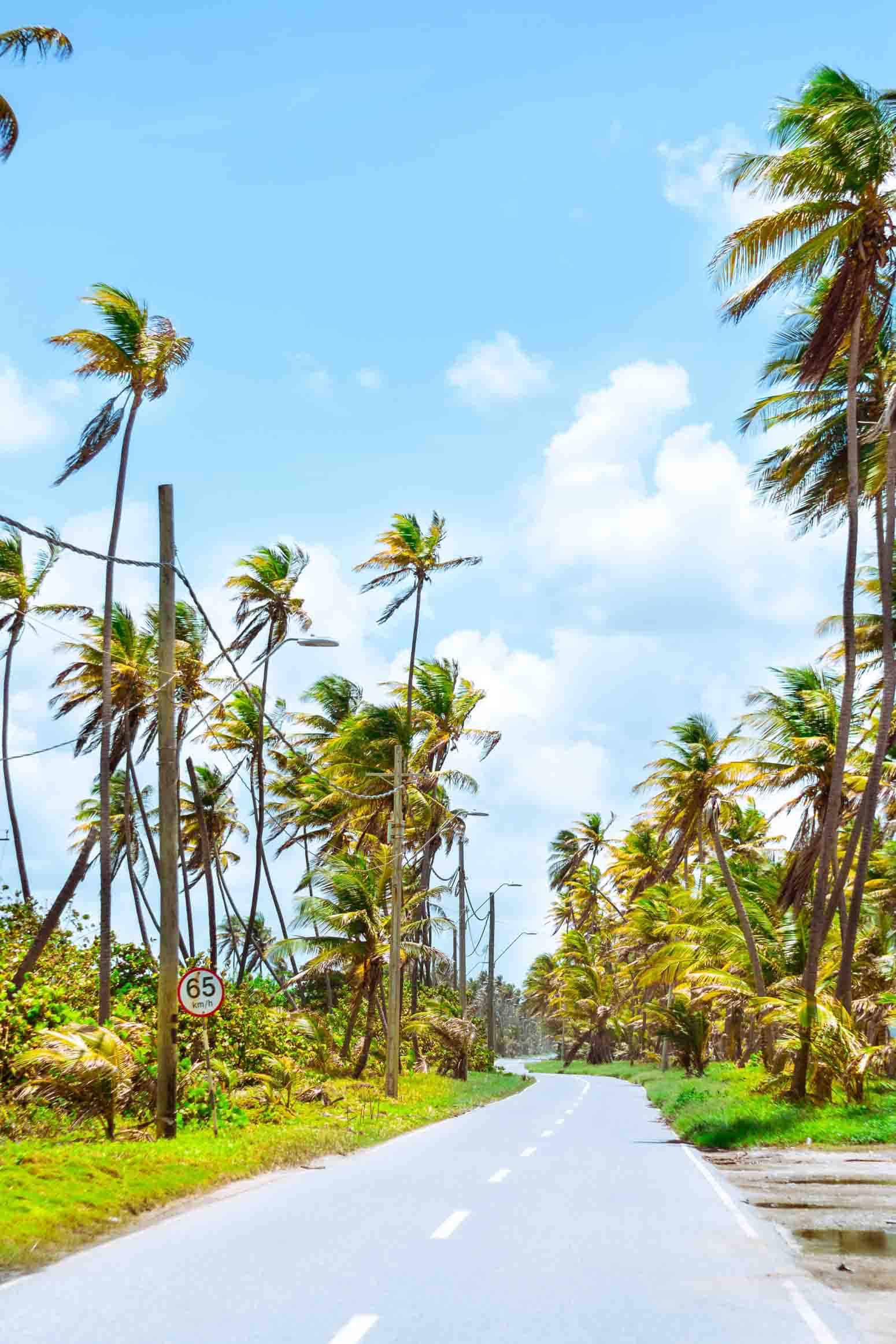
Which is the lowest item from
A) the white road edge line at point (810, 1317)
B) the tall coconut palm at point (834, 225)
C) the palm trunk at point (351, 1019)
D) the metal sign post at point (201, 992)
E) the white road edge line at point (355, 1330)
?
the white road edge line at point (810, 1317)

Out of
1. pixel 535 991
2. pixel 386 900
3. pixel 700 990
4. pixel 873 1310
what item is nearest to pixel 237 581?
pixel 386 900

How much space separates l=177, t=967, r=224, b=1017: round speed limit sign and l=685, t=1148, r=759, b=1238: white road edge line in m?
6.66

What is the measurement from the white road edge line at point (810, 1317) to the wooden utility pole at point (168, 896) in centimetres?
1007

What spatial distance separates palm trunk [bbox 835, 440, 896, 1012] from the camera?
22719 millimetres

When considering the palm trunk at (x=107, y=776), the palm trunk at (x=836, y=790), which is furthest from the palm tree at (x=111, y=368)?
the palm trunk at (x=836, y=790)

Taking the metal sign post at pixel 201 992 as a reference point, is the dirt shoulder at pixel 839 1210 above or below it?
below

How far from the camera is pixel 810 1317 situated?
23.6ft

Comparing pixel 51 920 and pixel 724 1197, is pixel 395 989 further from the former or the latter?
pixel 724 1197

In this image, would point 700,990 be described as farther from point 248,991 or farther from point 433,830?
point 433,830

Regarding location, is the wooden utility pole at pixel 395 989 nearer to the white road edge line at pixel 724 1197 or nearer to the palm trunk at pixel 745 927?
the palm trunk at pixel 745 927

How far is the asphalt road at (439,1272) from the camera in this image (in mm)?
6820

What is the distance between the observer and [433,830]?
50062 millimetres

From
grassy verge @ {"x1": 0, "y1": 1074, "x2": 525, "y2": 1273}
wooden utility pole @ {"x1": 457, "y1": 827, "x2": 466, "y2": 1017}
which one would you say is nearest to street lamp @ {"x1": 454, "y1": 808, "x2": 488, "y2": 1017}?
wooden utility pole @ {"x1": 457, "y1": 827, "x2": 466, "y2": 1017}

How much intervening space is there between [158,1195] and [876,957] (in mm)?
25900
